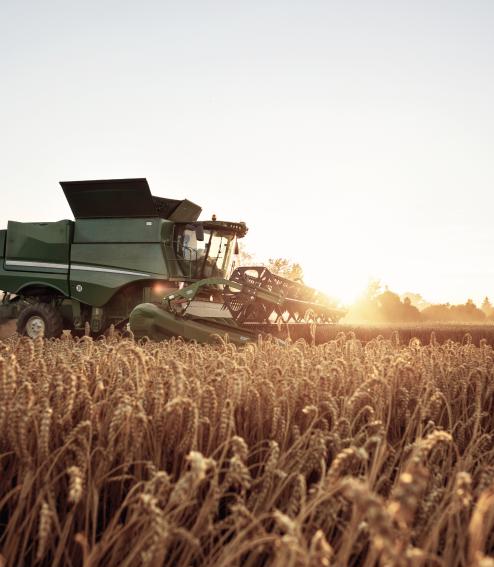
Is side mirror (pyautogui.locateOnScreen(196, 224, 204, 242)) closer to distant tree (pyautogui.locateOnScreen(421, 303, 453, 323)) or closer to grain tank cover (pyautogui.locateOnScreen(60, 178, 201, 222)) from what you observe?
grain tank cover (pyautogui.locateOnScreen(60, 178, 201, 222))

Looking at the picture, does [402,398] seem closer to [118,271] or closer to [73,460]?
[73,460]

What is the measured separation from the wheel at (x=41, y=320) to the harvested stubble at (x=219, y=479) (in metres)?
11.4

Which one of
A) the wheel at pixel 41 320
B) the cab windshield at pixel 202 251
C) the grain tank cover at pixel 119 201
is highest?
the grain tank cover at pixel 119 201

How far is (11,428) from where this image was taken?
67.3 inches

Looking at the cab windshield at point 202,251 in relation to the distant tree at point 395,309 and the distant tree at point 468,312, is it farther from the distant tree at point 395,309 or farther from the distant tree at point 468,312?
the distant tree at point 468,312

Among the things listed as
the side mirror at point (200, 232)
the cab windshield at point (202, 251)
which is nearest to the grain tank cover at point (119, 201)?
the cab windshield at point (202, 251)

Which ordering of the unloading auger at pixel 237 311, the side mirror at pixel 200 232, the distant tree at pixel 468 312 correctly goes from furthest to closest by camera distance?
the distant tree at pixel 468 312, the side mirror at pixel 200 232, the unloading auger at pixel 237 311

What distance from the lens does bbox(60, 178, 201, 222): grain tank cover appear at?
13328 millimetres

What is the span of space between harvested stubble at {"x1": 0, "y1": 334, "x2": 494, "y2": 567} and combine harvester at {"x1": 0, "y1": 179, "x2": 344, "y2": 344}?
908 centimetres

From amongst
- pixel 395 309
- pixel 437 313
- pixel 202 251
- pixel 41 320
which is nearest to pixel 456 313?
pixel 437 313

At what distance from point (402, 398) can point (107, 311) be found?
11.6 metres

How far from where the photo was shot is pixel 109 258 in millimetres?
13695

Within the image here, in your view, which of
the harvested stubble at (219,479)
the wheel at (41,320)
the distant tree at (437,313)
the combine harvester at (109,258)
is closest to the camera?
the harvested stubble at (219,479)

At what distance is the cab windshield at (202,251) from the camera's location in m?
13.1
